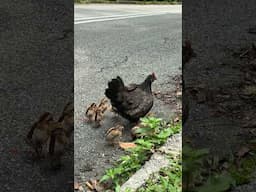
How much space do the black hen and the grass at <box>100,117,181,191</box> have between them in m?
0.08

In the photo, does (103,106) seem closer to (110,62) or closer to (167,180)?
(167,180)

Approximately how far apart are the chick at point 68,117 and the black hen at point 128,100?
3.05ft

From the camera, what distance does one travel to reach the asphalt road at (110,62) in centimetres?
196

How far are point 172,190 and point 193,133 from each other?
312mm

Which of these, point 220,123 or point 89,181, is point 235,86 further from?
point 89,181

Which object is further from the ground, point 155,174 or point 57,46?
point 57,46

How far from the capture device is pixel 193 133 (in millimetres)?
1206

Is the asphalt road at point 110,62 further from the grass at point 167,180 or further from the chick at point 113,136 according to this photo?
the grass at point 167,180

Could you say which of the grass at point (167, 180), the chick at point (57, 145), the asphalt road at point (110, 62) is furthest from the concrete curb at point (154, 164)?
the chick at point (57, 145)

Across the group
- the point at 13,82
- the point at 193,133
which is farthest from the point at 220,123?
the point at 13,82

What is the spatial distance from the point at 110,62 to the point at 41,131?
8.14ft

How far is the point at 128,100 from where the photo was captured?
2.17 m

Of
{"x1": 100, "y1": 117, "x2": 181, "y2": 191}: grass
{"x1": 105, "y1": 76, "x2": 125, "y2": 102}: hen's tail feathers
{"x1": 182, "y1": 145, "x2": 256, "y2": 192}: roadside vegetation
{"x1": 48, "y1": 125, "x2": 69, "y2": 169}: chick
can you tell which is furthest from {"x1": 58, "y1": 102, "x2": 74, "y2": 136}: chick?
{"x1": 105, "y1": 76, "x2": 125, "y2": 102}: hen's tail feathers

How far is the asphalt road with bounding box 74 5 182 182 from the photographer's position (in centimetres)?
196
